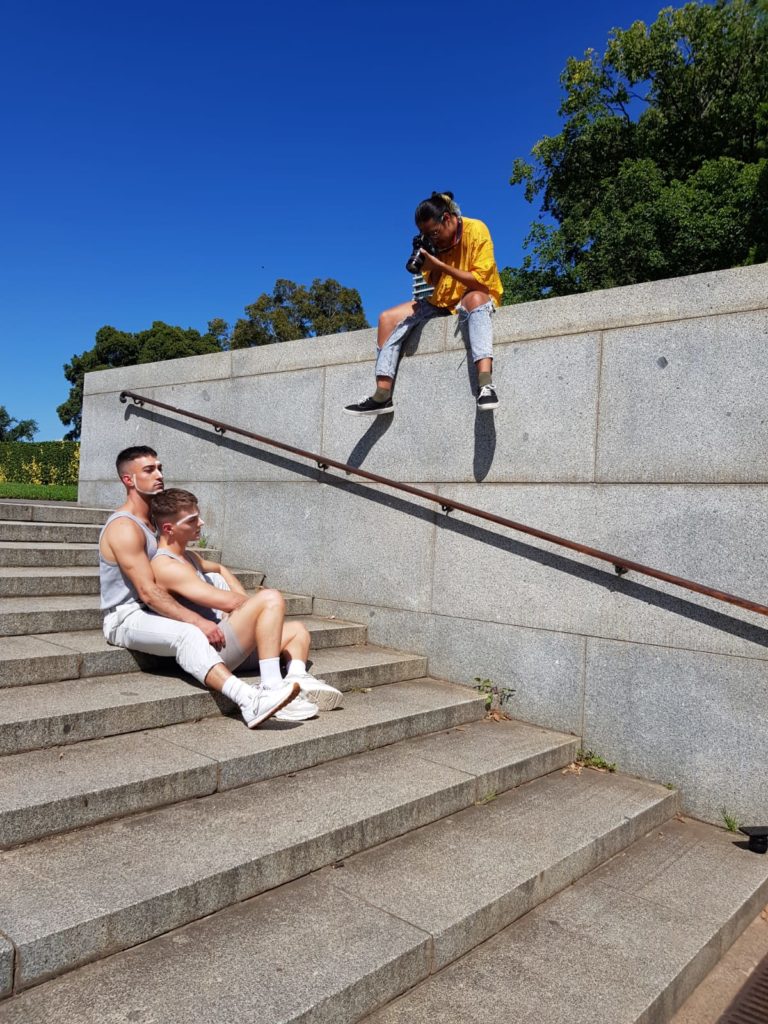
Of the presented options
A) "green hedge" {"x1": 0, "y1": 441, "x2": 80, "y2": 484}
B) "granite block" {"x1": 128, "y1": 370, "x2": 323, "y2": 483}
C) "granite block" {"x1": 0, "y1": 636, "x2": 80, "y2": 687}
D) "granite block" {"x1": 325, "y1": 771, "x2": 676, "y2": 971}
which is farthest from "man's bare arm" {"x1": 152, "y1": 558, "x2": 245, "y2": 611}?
"green hedge" {"x1": 0, "y1": 441, "x2": 80, "y2": 484}

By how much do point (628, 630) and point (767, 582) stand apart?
823 mm

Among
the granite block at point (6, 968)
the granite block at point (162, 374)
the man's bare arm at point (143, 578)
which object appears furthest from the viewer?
the granite block at point (162, 374)

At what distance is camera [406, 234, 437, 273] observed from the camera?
558 cm

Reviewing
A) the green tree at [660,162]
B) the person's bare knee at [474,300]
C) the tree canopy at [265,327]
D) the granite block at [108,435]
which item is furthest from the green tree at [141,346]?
the person's bare knee at [474,300]

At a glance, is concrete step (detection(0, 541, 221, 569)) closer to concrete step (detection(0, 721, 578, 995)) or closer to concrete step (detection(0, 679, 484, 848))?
concrete step (detection(0, 679, 484, 848))

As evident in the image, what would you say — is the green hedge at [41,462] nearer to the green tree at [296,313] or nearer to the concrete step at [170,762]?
the concrete step at [170,762]

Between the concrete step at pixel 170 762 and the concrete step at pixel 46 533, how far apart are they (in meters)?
2.94

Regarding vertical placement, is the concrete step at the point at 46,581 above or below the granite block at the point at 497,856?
above

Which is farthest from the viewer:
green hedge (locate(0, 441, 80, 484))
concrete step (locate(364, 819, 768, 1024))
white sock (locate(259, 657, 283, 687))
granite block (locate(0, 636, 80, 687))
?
green hedge (locate(0, 441, 80, 484))

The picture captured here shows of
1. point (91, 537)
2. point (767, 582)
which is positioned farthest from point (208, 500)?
point (767, 582)

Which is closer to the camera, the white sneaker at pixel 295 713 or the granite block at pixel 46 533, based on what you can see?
the white sneaker at pixel 295 713

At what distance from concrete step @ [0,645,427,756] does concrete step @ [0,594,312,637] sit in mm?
620

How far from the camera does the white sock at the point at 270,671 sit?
13.4ft

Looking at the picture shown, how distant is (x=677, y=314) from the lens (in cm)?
459
